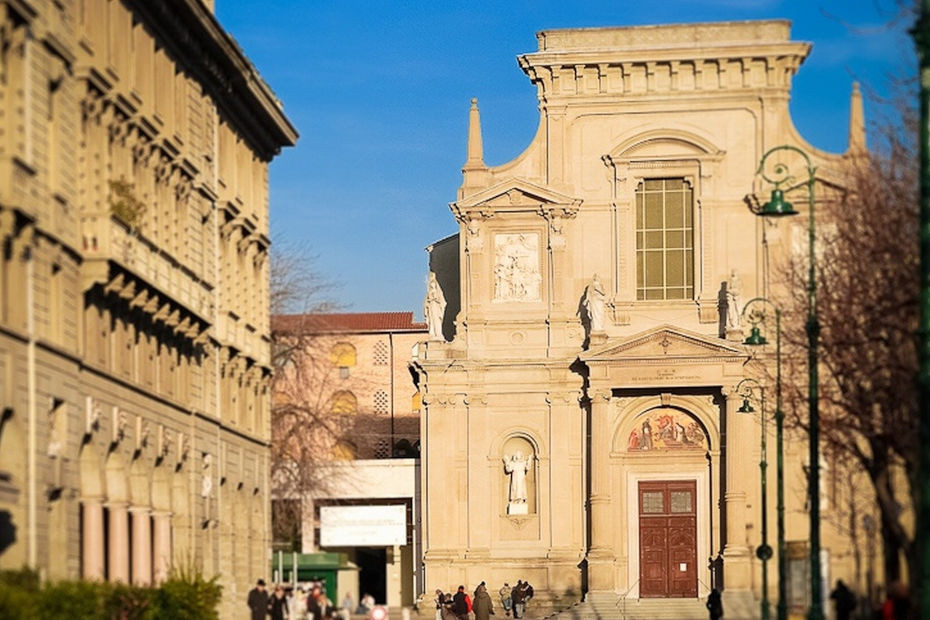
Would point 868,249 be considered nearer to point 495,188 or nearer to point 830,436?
point 830,436

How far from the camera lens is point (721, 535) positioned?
85125mm

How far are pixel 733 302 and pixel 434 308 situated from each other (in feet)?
37.1

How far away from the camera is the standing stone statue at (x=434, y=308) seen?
86.9 metres

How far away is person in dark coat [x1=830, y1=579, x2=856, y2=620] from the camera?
51.3 meters

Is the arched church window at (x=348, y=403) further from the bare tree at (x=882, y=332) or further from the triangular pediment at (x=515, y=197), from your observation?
the bare tree at (x=882, y=332)

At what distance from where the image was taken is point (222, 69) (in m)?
61.2

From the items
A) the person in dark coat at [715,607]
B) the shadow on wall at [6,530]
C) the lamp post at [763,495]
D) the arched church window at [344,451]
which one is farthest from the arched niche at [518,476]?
the shadow on wall at [6,530]

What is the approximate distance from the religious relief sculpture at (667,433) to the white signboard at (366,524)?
35.5 ft

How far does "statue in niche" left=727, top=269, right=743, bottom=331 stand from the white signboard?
16.4m

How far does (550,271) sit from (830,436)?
3460cm

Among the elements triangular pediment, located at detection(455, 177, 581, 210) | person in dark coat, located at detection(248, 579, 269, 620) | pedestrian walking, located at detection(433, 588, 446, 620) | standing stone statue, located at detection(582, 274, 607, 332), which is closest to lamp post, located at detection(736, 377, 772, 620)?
standing stone statue, located at detection(582, 274, 607, 332)

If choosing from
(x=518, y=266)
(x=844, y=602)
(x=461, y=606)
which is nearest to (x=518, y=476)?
(x=518, y=266)

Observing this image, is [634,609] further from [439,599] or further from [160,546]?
[160,546]

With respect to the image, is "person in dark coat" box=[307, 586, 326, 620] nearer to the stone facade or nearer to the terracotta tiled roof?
the stone facade
